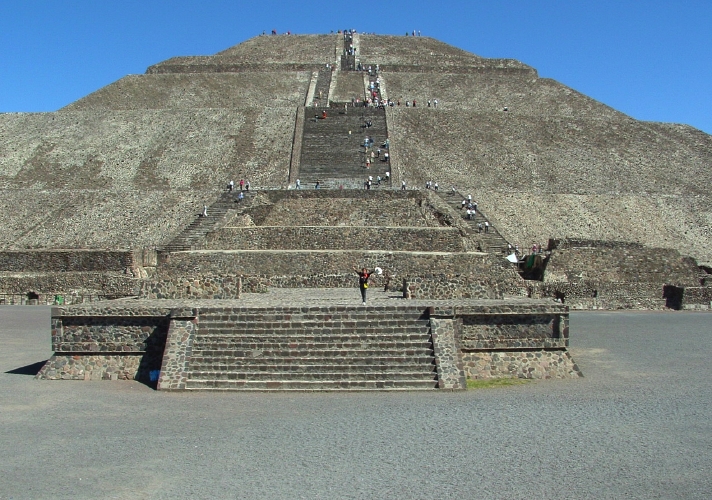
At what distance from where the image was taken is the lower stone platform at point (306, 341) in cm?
999

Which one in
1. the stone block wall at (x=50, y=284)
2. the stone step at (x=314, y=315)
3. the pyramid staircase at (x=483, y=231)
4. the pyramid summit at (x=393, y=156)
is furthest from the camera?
the pyramid summit at (x=393, y=156)

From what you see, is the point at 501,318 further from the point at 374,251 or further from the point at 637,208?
the point at 637,208

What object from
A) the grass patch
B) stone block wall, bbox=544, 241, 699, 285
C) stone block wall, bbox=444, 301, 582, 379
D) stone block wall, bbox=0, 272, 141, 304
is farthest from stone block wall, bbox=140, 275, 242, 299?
stone block wall, bbox=544, 241, 699, 285

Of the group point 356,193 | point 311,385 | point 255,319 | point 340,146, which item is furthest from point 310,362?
point 340,146

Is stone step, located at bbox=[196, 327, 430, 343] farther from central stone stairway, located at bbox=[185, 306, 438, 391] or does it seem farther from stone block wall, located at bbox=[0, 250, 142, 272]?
stone block wall, located at bbox=[0, 250, 142, 272]

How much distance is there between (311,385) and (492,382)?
247 cm

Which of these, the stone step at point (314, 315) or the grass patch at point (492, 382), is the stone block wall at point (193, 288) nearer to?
the stone step at point (314, 315)

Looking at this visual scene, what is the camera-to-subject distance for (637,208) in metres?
30.2

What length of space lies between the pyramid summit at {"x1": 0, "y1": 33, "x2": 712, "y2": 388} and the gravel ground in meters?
1.19

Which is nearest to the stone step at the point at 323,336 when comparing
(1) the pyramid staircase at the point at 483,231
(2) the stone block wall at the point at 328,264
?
(2) the stone block wall at the point at 328,264

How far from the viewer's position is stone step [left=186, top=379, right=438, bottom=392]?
9.63 meters

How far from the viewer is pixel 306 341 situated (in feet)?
33.8

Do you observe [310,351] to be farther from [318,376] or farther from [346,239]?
[346,239]

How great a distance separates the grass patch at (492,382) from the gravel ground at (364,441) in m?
0.24
